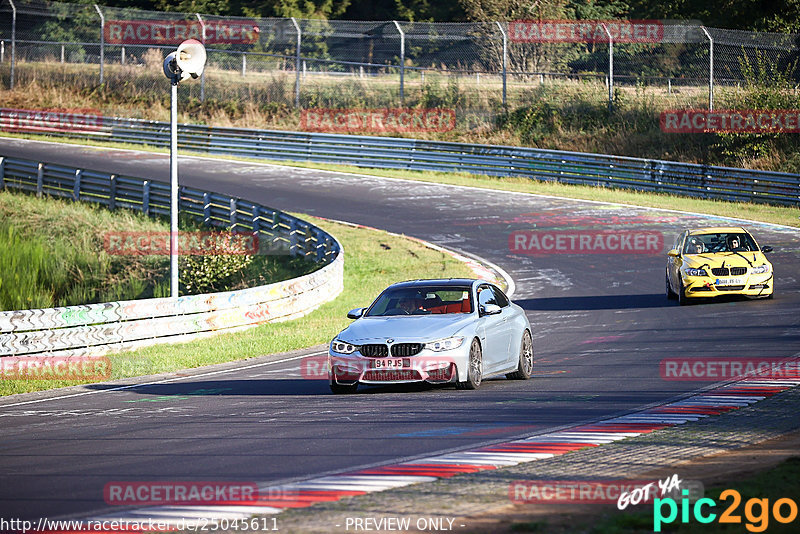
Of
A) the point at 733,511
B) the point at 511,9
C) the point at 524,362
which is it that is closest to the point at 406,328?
the point at 524,362

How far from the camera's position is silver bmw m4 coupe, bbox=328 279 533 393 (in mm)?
12344

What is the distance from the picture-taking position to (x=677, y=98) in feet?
141

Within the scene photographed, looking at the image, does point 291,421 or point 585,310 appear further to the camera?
point 585,310

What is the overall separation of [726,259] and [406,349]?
10.5 m

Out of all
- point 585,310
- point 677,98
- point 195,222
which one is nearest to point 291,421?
point 585,310

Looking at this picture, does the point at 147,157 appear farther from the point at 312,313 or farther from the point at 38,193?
the point at 312,313

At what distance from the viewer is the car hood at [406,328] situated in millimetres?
12383

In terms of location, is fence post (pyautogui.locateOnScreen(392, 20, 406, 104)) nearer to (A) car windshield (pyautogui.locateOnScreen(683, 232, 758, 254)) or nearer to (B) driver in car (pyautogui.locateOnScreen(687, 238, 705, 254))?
(B) driver in car (pyautogui.locateOnScreen(687, 238, 705, 254))

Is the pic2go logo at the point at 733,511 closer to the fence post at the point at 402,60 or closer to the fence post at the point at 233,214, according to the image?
the fence post at the point at 233,214

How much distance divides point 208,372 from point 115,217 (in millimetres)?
20567

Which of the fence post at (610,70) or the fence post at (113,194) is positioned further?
the fence post at (610,70)

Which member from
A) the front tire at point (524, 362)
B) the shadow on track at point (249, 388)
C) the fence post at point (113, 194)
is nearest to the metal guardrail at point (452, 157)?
the fence post at point (113, 194)

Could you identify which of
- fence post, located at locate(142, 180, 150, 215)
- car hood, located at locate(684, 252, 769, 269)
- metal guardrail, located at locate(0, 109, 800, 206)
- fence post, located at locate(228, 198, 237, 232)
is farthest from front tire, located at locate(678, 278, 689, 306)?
fence post, located at locate(142, 180, 150, 215)

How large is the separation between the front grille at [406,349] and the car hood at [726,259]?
10033 mm
